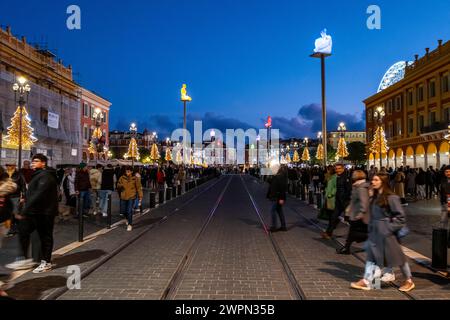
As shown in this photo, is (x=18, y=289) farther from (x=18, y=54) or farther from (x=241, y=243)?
(x=18, y=54)

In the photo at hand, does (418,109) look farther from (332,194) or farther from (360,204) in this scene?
(360,204)

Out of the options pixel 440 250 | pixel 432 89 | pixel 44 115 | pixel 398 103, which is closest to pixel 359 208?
pixel 440 250

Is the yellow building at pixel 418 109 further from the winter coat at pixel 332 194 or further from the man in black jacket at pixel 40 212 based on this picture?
the man in black jacket at pixel 40 212

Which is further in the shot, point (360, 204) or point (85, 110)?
point (85, 110)

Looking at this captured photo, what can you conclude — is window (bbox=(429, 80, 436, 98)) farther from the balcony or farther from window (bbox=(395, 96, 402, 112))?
window (bbox=(395, 96, 402, 112))

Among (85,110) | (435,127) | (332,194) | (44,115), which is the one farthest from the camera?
(85,110)

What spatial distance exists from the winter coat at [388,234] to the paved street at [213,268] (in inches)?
19.1

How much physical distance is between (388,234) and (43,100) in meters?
39.2

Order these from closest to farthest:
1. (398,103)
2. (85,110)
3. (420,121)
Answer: (420,121) < (398,103) < (85,110)

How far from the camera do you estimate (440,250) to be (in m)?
7.54

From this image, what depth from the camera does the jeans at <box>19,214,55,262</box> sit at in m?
7.36

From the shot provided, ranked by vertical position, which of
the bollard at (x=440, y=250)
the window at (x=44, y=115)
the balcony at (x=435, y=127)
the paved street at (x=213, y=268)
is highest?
the window at (x=44, y=115)

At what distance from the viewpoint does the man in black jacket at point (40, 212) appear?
7344mm

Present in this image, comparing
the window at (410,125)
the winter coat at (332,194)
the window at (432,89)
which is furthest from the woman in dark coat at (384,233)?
the window at (410,125)
